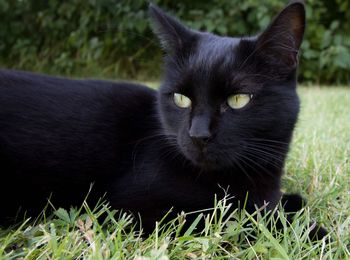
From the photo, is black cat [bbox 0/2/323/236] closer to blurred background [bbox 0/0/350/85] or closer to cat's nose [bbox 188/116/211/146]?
cat's nose [bbox 188/116/211/146]

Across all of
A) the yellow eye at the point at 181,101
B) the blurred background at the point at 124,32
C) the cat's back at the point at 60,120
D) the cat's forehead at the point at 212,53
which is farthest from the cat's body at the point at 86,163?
the blurred background at the point at 124,32

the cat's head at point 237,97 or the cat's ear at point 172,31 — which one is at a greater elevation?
the cat's ear at point 172,31

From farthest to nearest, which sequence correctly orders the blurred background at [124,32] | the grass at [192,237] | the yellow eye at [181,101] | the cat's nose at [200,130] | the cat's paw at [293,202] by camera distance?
Result: 1. the blurred background at [124,32]
2. the cat's paw at [293,202]
3. the yellow eye at [181,101]
4. the cat's nose at [200,130]
5. the grass at [192,237]

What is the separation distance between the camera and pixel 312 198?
4.47 feet

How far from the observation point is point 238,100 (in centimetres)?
117

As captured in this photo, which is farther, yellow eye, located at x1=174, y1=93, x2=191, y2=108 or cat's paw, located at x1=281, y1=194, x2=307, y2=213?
cat's paw, located at x1=281, y1=194, x2=307, y2=213

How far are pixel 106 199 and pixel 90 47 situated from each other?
4.29 metres

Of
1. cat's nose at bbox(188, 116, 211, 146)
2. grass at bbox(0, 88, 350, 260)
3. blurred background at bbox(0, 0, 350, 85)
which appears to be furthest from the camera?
blurred background at bbox(0, 0, 350, 85)

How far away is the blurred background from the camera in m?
4.72

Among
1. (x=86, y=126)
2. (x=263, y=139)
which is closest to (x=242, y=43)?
(x=263, y=139)

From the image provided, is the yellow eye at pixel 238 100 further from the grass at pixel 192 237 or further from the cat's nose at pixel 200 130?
the grass at pixel 192 237

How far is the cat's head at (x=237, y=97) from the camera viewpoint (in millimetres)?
1147

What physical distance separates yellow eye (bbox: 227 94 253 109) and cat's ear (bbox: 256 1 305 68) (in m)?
0.14

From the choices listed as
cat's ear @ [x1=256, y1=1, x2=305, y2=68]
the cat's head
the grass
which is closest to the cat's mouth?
the cat's head
